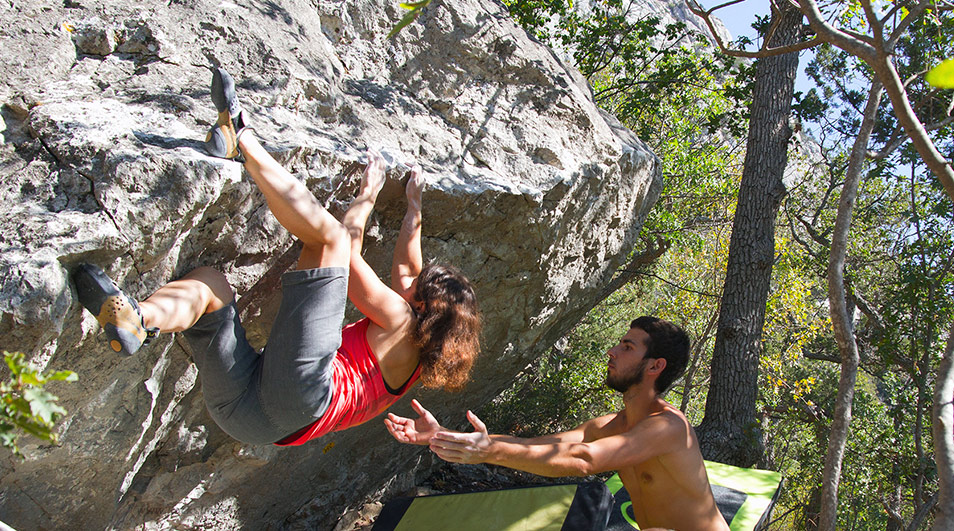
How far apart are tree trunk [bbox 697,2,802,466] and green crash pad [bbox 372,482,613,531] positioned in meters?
2.05

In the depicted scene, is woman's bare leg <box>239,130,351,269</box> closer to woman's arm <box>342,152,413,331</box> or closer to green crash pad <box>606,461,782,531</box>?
woman's arm <box>342,152,413,331</box>

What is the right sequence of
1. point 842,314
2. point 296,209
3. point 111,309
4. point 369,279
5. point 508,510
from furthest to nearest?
point 508,510 < point 842,314 < point 369,279 < point 296,209 < point 111,309

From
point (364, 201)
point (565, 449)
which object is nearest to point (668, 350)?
point (565, 449)

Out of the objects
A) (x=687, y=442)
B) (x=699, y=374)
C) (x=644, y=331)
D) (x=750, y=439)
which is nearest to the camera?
(x=687, y=442)

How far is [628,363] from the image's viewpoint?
353cm

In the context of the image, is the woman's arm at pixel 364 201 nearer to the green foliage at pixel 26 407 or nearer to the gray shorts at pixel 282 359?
the gray shorts at pixel 282 359

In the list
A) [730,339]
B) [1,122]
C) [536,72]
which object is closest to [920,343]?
[730,339]

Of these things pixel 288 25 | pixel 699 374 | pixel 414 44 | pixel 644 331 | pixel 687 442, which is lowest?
pixel 699 374

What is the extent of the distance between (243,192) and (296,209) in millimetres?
330

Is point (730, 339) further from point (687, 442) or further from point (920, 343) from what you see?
point (687, 442)

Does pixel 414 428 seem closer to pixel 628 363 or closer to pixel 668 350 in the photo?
pixel 628 363

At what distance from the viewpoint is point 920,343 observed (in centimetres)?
697

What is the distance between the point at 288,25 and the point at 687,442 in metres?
2.69

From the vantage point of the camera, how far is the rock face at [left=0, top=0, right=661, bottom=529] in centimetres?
227
